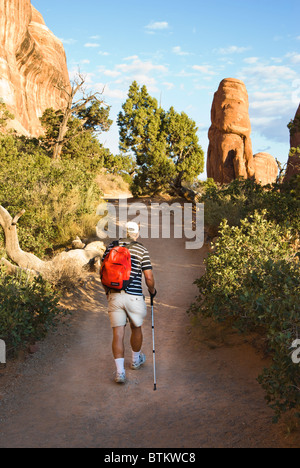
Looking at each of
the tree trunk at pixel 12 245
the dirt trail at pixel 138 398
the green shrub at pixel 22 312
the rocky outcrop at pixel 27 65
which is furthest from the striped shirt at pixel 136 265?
the rocky outcrop at pixel 27 65

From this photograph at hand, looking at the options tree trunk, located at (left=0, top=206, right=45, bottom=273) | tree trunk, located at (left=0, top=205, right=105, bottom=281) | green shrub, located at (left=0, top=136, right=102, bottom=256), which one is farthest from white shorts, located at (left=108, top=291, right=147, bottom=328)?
green shrub, located at (left=0, top=136, right=102, bottom=256)

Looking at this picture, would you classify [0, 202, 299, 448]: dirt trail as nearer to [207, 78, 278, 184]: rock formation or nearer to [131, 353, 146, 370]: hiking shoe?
[131, 353, 146, 370]: hiking shoe

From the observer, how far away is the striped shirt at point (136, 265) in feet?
15.8

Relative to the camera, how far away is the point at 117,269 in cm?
470

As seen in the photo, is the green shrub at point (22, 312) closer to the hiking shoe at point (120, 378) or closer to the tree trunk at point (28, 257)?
the hiking shoe at point (120, 378)

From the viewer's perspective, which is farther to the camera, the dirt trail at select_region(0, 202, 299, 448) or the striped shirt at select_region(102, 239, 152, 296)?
the striped shirt at select_region(102, 239, 152, 296)

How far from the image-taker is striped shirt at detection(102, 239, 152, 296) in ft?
15.8

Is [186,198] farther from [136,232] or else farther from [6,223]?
[136,232]

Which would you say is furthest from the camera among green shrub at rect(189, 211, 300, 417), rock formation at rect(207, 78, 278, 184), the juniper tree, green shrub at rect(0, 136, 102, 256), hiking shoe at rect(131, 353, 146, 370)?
rock formation at rect(207, 78, 278, 184)

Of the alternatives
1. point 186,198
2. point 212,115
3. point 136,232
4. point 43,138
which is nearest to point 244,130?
point 212,115

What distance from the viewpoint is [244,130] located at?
26641 millimetres

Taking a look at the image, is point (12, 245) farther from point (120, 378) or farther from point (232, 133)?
point (232, 133)

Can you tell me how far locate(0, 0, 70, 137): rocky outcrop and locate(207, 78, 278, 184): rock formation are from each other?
1080 centimetres

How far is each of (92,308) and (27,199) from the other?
575 centimetres
